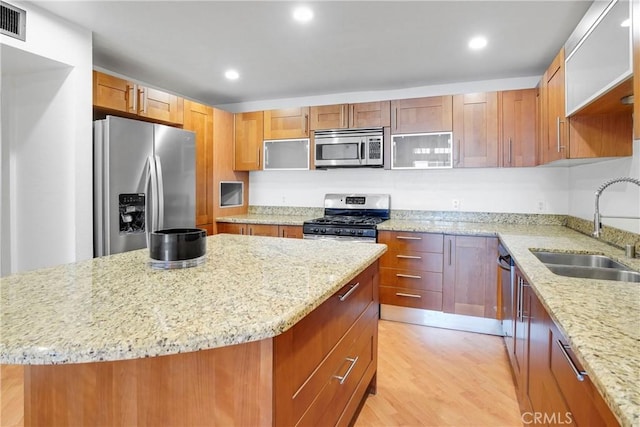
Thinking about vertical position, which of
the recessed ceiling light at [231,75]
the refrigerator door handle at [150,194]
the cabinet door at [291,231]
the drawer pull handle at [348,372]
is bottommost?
the drawer pull handle at [348,372]

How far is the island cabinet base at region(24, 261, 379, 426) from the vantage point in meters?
0.91

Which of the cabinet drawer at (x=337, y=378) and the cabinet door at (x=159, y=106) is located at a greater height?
the cabinet door at (x=159, y=106)

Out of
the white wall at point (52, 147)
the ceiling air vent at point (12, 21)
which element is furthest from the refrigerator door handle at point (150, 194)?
the ceiling air vent at point (12, 21)

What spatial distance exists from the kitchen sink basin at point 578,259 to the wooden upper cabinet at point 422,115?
1.68 metres

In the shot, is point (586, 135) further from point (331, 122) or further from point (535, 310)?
point (331, 122)

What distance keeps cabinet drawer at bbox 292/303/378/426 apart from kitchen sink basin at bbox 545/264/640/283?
3.25 ft

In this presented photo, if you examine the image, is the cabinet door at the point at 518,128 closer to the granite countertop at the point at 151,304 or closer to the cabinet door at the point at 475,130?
the cabinet door at the point at 475,130

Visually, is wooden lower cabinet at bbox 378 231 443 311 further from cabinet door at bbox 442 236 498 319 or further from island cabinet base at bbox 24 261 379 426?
island cabinet base at bbox 24 261 379 426

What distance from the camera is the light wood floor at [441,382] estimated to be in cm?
185

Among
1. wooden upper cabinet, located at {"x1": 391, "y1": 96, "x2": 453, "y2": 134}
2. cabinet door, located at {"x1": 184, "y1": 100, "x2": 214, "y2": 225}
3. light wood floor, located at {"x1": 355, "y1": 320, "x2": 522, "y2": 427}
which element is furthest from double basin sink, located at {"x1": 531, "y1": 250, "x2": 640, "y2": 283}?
cabinet door, located at {"x1": 184, "y1": 100, "x2": 214, "y2": 225}

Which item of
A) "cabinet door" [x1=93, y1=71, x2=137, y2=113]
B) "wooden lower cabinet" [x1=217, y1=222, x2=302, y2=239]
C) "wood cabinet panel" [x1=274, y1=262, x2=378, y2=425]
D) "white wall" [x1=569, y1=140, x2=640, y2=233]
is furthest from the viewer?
"wooden lower cabinet" [x1=217, y1=222, x2=302, y2=239]

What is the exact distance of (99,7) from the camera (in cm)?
222

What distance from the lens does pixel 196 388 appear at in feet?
3.06

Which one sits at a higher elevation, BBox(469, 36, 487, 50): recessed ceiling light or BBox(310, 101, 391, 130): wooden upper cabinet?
BBox(469, 36, 487, 50): recessed ceiling light
